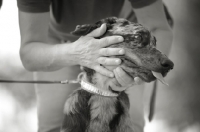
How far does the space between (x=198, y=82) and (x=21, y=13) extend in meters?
1.42

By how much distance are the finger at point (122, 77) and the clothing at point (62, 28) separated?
0.50 m

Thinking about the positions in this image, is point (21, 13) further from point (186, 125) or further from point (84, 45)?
point (186, 125)

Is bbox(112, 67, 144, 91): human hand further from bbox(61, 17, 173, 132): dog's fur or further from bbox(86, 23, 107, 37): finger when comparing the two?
bbox(86, 23, 107, 37): finger

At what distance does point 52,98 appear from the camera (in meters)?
1.33

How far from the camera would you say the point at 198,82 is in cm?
183

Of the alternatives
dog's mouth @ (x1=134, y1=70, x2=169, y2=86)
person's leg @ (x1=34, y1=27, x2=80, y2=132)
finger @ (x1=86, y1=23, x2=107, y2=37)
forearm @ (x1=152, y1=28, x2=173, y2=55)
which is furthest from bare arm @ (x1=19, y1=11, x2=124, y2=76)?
forearm @ (x1=152, y1=28, x2=173, y2=55)

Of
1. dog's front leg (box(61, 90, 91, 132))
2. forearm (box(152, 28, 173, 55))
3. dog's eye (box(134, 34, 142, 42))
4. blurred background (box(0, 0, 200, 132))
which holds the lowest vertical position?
blurred background (box(0, 0, 200, 132))

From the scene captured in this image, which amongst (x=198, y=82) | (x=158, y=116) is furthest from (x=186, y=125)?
(x=198, y=82)

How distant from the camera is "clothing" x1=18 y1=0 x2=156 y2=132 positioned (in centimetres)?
126

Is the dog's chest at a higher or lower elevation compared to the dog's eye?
lower

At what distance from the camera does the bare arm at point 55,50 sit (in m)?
0.89

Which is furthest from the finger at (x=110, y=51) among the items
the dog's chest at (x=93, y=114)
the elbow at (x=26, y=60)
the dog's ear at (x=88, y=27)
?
the elbow at (x=26, y=60)

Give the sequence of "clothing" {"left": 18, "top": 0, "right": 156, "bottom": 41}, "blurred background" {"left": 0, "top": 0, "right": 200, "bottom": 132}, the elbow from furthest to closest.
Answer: "blurred background" {"left": 0, "top": 0, "right": 200, "bottom": 132} < "clothing" {"left": 18, "top": 0, "right": 156, "bottom": 41} < the elbow

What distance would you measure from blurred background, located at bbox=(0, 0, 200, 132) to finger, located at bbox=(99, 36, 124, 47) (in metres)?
0.66
